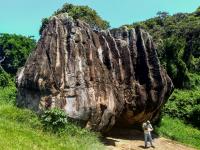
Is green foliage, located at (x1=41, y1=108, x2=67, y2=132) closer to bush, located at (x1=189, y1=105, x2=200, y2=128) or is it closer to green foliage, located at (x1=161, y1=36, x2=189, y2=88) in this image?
bush, located at (x1=189, y1=105, x2=200, y2=128)

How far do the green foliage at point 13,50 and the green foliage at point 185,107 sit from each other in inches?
709

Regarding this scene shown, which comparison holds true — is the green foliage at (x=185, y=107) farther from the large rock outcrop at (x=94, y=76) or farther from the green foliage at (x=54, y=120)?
the green foliage at (x=54, y=120)

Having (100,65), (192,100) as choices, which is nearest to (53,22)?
(100,65)

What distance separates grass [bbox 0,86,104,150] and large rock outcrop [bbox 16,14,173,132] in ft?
2.95

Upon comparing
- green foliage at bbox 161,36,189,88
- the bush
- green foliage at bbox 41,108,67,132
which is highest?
green foliage at bbox 161,36,189,88

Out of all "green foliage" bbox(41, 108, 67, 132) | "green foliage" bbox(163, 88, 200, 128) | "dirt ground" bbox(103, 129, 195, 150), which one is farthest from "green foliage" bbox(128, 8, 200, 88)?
"green foliage" bbox(41, 108, 67, 132)

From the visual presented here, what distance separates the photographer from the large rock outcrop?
76.0ft

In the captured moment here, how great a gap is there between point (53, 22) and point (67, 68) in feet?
11.0

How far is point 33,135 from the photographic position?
19.6 metres

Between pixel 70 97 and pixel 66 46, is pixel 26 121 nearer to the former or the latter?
pixel 70 97

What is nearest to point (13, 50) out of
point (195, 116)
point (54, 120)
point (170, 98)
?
point (170, 98)

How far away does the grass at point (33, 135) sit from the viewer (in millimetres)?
18188

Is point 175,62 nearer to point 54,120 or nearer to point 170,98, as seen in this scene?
point 170,98

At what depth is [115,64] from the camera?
1039 inches
